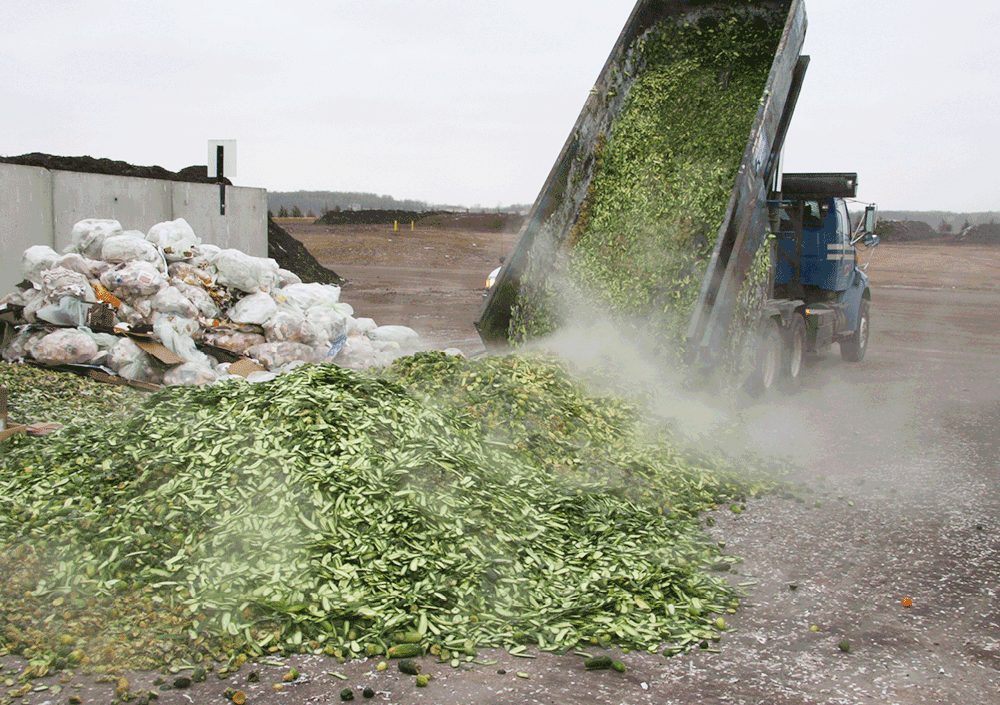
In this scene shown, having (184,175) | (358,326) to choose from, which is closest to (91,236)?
(358,326)

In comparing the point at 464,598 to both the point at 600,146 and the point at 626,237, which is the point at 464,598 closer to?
the point at 626,237

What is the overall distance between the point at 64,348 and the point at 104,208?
19.0ft

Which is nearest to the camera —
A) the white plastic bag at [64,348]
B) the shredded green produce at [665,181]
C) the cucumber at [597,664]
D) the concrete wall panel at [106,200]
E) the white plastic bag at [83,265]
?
the cucumber at [597,664]

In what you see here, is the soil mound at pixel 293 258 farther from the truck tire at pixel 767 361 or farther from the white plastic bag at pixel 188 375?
the truck tire at pixel 767 361

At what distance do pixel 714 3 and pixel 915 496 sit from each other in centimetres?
597

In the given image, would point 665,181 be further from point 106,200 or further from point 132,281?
point 106,200

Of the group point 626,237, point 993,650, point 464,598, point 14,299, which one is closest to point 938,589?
point 993,650

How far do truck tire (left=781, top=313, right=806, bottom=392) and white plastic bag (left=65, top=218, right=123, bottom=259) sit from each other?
8.32 meters

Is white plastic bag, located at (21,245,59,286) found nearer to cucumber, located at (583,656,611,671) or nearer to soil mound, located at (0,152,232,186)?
soil mound, located at (0,152,232,186)

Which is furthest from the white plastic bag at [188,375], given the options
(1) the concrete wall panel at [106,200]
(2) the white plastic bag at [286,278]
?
(1) the concrete wall panel at [106,200]

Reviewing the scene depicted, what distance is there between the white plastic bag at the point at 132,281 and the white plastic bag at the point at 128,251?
27cm

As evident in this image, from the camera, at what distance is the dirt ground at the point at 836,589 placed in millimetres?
3576

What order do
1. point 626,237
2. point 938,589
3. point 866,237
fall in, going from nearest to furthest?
point 938,589, point 626,237, point 866,237

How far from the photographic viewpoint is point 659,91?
911 cm
